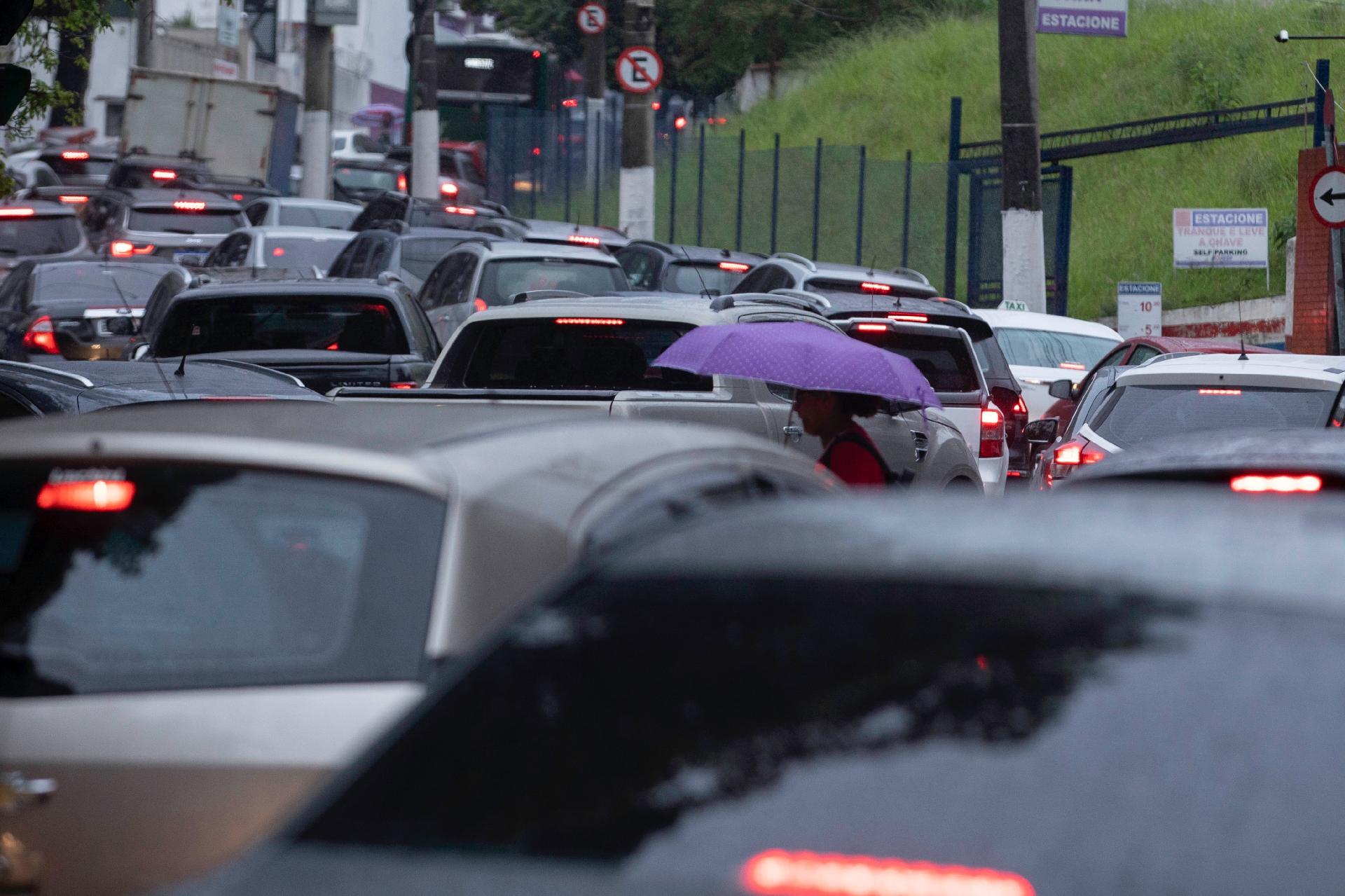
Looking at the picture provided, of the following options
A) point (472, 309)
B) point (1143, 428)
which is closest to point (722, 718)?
point (1143, 428)

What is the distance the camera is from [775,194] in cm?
3362

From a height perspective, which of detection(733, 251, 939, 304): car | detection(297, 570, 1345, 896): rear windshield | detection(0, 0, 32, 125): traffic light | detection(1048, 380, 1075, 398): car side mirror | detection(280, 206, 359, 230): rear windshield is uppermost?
Result: detection(280, 206, 359, 230): rear windshield

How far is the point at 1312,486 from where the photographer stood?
15.7ft

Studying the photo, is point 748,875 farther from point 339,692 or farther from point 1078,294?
point 1078,294

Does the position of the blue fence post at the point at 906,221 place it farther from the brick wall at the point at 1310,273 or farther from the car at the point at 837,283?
the car at the point at 837,283

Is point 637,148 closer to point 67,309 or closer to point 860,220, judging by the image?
point 860,220

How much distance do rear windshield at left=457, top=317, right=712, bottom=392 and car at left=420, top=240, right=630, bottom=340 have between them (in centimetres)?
625

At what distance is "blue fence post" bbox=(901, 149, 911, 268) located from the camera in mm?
31156

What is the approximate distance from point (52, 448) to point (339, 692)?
2.82 ft

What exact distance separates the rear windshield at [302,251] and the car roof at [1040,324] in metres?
7.45

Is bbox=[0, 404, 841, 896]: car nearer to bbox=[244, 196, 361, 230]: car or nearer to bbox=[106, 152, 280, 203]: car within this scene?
bbox=[244, 196, 361, 230]: car

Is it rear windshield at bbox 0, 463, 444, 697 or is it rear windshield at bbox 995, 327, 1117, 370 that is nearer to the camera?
rear windshield at bbox 0, 463, 444, 697

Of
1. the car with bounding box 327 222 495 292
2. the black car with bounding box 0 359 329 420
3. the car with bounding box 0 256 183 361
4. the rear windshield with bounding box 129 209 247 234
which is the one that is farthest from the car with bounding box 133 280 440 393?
the rear windshield with bounding box 129 209 247 234

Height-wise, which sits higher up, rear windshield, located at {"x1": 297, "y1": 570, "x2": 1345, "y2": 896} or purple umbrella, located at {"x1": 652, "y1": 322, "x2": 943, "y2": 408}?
purple umbrella, located at {"x1": 652, "y1": 322, "x2": 943, "y2": 408}
